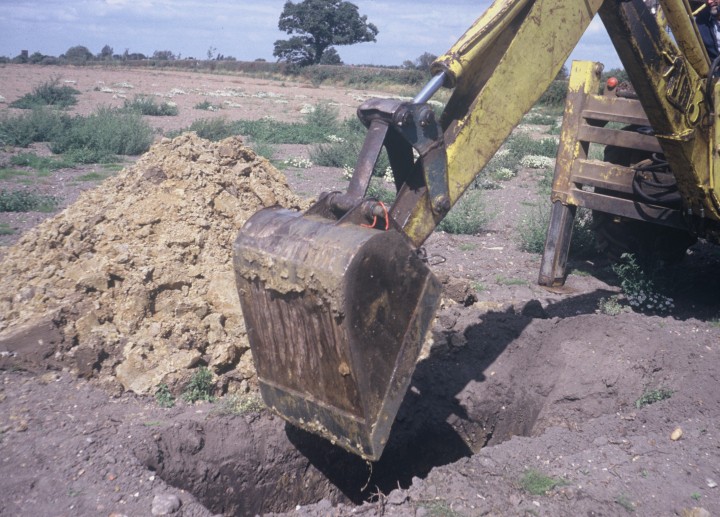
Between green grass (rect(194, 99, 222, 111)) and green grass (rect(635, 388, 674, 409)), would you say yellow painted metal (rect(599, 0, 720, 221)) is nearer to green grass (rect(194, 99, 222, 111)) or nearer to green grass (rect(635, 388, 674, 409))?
green grass (rect(635, 388, 674, 409))

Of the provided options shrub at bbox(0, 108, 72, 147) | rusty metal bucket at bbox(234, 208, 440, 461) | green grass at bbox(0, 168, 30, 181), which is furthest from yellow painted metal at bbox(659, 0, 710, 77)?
shrub at bbox(0, 108, 72, 147)

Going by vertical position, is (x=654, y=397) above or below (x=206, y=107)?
below

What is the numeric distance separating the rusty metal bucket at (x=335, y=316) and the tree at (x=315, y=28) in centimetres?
6454

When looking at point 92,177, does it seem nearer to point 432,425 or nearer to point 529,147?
point 432,425

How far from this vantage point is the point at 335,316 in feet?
9.78

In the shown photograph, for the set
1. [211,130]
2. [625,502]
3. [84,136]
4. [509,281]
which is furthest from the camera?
[211,130]

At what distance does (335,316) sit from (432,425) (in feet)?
7.88

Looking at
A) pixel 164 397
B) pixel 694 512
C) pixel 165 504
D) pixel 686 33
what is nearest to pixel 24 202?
pixel 164 397

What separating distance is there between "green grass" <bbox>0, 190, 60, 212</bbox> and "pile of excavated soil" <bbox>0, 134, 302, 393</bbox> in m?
3.18

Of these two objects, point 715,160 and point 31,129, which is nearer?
point 715,160

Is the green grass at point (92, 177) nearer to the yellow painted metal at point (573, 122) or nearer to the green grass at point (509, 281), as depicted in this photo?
the green grass at point (509, 281)

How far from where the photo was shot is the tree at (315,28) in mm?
65625

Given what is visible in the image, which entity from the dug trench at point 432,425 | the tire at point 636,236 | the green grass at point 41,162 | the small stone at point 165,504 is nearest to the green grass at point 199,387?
the dug trench at point 432,425

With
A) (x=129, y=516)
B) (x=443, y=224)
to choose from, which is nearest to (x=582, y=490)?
(x=129, y=516)
